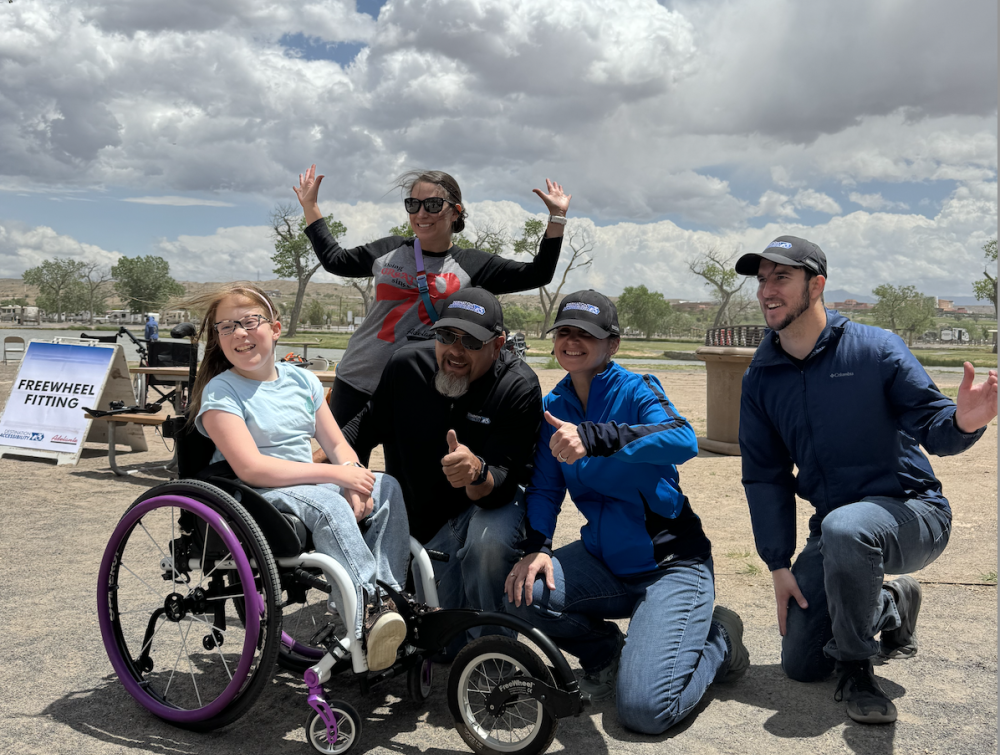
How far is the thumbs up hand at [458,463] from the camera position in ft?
9.55

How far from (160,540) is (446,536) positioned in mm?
2974

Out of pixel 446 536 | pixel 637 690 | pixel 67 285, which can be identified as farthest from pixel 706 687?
pixel 67 285

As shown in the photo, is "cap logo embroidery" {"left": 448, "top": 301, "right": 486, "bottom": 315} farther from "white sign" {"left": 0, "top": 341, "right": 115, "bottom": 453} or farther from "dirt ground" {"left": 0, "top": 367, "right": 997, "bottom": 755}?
"white sign" {"left": 0, "top": 341, "right": 115, "bottom": 453}

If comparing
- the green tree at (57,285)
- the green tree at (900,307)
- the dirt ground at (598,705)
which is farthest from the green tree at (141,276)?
the dirt ground at (598,705)

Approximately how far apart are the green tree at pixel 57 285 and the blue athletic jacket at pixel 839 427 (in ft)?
427

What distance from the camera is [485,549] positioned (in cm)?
322

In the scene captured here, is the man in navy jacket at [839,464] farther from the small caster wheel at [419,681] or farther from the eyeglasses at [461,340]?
the small caster wheel at [419,681]

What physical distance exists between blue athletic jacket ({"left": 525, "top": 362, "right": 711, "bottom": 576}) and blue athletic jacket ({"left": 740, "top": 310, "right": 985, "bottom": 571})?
35 centimetres

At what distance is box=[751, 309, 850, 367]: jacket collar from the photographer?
3338 millimetres

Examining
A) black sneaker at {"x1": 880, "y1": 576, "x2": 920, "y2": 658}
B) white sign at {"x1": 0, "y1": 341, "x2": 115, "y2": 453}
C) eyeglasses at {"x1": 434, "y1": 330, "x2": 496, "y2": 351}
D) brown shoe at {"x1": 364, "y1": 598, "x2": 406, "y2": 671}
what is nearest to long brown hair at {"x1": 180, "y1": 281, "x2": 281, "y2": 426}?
eyeglasses at {"x1": 434, "y1": 330, "x2": 496, "y2": 351}

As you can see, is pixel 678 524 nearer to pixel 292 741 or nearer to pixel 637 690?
pixel 637 690

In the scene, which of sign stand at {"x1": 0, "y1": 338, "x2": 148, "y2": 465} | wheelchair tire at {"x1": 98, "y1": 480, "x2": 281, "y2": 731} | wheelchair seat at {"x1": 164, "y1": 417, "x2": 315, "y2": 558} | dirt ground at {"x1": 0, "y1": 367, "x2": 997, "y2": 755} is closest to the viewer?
wheelchair tire at {"x1": 98, "y1": 480, "x2": 281, "y2": 731}

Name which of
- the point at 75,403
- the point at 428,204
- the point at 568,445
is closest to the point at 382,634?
the point at 568,445

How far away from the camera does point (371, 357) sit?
13.5ft
